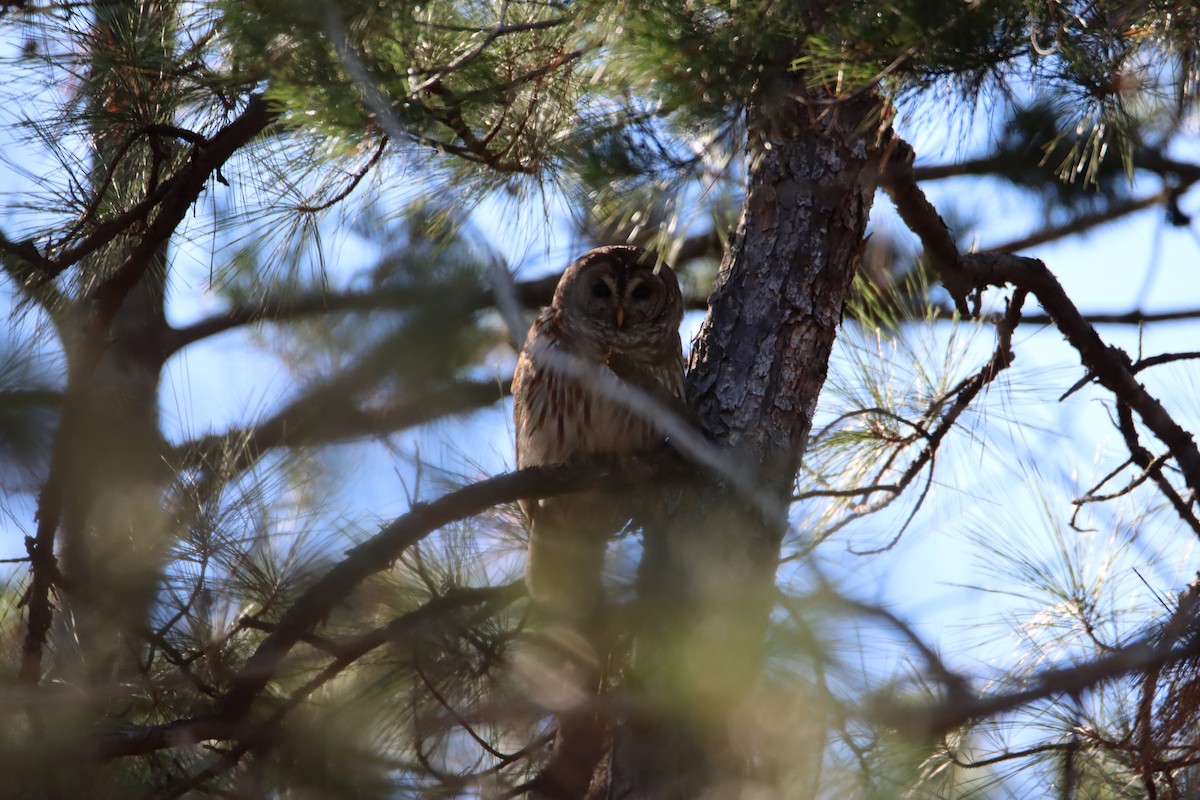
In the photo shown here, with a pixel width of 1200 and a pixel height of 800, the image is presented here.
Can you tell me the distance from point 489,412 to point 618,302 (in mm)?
1008

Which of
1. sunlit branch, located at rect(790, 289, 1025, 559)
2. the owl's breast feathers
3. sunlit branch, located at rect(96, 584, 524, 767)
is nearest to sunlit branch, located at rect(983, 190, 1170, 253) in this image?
sunlit branch, located at rect(790, 289, 1025, 559)

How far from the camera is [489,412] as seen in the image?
3480mm

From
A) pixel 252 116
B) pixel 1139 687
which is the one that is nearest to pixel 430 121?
pixel 252 116

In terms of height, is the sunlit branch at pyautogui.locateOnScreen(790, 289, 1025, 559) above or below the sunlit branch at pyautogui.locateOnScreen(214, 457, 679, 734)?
above

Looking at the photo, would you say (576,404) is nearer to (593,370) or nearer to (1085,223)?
(593,370)

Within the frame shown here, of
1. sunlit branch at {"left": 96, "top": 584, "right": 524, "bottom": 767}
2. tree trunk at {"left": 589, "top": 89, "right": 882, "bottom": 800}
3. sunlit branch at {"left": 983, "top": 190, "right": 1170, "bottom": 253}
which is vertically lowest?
sunlit branch at {"left": 96, "top": 584, "right": 524, "bottom": 767}

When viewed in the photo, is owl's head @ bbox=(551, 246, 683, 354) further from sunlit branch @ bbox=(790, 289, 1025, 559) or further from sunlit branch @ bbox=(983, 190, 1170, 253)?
sunlit branch @ bbox=(983, 190, 1170, 253)

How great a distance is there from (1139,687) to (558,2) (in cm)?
210

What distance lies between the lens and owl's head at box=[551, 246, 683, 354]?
4277 millimetres

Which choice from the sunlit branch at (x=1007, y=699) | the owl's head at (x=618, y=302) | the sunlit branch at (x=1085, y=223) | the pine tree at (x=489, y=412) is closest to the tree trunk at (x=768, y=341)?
the pine tree at (x=489, y=412)

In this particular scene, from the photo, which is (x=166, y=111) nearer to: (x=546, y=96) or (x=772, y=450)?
(x=546, y=96)

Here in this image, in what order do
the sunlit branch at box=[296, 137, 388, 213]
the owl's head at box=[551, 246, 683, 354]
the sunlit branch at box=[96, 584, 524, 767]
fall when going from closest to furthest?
the sunlit branch at box=[96, 584, 524, 767] < the sunlit branch at box=[296, 137, 388, 213] < the owl's head at box=[551, 246, 683, 354]

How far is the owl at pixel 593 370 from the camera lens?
3.79 meters

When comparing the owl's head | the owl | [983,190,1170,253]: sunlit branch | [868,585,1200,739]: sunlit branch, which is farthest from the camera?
[983,190,1170,253]: sunlit branch
